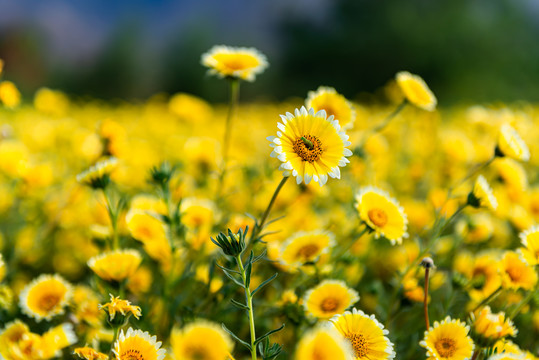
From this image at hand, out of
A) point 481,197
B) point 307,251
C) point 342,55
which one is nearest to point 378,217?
point 307,251

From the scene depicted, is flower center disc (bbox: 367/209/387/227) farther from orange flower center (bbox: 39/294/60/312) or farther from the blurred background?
the blurred background

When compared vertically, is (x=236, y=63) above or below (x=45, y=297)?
above

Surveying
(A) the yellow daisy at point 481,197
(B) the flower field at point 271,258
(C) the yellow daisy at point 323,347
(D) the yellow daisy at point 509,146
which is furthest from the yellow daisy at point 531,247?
(C) the yellow daisy at point 323,347

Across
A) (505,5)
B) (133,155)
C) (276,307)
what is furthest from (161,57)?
(276,307)

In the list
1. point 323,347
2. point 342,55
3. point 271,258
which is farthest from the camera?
point 342,55

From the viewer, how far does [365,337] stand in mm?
805

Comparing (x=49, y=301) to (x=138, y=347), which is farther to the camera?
(x=49, y=301)

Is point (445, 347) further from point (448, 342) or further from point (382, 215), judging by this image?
point (382, 215)

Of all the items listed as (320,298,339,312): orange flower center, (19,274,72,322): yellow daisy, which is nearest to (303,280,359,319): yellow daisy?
(320,298,339,312): orange flower center

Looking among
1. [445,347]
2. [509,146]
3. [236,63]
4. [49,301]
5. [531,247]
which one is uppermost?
[236,63]

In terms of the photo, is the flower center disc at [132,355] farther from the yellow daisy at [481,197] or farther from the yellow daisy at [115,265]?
the yellow daisy at [481,197]

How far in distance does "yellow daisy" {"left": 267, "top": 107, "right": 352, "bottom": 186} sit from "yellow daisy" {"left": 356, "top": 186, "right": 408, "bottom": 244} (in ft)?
0.83

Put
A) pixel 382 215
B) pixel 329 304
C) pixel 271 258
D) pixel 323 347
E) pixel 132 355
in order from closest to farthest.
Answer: pixel 323 347
pixel 132 355
pixel 329 304
pixel 382 215
pixel 271 258

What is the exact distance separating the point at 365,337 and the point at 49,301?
2.71 ft
